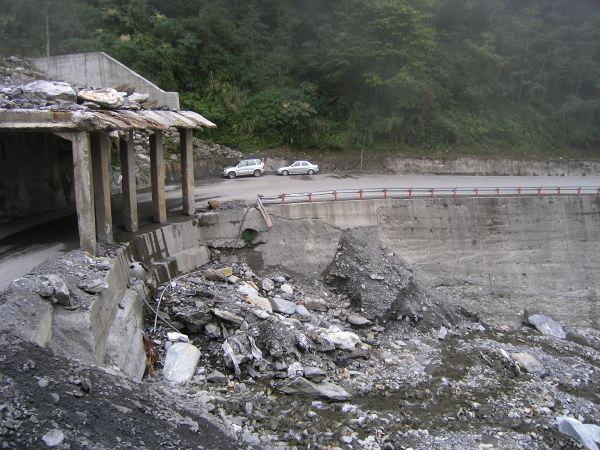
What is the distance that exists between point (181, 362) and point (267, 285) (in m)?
6.27

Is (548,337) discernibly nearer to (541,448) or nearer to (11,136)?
(541,448)

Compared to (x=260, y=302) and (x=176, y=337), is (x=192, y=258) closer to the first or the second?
(x=260, y=302)

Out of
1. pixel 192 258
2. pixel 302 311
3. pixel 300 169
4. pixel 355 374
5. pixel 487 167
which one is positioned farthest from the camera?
pixel 487 167

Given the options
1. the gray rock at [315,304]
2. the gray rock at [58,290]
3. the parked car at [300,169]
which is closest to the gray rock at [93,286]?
the gray rock at [58,290]

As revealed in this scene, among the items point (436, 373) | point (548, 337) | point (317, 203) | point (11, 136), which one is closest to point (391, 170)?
point (317, 203)

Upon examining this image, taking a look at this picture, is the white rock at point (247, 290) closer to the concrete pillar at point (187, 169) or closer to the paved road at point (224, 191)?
the paved road at point (224, 191)

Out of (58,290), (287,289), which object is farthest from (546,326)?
(58,290)

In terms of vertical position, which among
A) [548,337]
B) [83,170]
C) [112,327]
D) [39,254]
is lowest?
[548,337]

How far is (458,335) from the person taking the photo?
1708 centimetres

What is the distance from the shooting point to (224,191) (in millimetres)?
21984

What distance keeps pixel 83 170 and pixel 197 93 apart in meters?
19.3

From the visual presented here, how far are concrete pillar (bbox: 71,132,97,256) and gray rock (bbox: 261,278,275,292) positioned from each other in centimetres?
640

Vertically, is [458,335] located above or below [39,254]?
below

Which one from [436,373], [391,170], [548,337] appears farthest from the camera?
[391,170]
